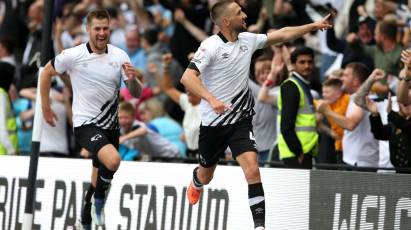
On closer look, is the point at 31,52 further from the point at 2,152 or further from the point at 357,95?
the point at 357,95

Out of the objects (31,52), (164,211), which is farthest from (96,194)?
(31,52)

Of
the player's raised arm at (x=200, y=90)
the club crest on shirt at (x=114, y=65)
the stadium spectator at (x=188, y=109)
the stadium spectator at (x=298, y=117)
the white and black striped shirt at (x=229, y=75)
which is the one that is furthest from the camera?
the stadium spectator at (x=188, y=109)

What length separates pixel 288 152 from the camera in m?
14.7

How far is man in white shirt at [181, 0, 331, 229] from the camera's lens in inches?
507

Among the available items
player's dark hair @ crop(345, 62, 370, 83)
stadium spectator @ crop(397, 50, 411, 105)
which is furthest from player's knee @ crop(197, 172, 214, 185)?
player's dark hair @ crop(345, 62, 370, 83)

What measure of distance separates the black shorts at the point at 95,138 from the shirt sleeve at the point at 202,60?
174cm

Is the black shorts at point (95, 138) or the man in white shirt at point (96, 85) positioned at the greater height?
the man in white shirt at point (96, 85)

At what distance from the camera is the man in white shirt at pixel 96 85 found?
1402 cm

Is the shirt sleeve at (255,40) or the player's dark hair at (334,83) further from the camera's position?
the player's dark hair at (334,83)

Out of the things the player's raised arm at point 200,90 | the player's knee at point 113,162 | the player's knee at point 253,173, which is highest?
the player's raised arm at point 200,90

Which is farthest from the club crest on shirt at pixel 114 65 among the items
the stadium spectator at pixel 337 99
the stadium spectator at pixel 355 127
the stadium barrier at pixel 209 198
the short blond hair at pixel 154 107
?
the short blond hair at pixel 154 107

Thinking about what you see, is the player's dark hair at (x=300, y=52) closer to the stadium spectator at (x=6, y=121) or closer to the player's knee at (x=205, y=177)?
the player's knee at (x=205, y=177)

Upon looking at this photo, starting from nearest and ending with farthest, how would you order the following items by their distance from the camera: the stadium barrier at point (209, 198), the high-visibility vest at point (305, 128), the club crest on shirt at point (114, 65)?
the stadium barrier at point (209, 198), the club crest on shirt at point (114, 65), the high-visibility vest at point (305, 128)

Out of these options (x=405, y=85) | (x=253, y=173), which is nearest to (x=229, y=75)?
(x=253, y=173)
